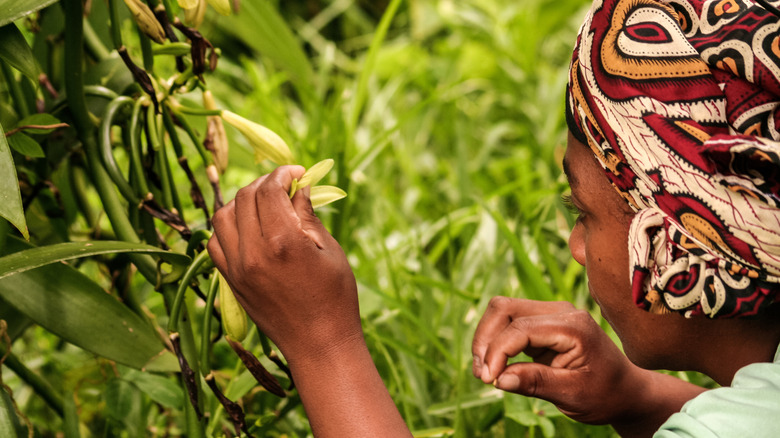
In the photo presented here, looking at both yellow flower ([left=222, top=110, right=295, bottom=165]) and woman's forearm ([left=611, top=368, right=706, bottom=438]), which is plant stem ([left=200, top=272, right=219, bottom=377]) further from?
woman's forearm ([left=611, top=368, right=706, bottom=438])

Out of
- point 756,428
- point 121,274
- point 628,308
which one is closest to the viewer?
point 756,428

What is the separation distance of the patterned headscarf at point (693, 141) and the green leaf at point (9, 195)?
1.52 ft

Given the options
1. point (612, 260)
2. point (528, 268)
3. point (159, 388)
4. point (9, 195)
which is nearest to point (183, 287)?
point (9, 195)

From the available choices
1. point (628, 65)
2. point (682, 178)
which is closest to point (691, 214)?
point (682, 178)

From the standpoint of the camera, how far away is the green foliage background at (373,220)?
2.57ft

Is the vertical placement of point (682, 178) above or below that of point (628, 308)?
above

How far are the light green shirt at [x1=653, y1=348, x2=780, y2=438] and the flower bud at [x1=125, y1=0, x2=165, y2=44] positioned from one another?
0.53m

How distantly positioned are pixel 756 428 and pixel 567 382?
227 mm

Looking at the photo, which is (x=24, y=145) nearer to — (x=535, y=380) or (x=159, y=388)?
(x=159, y=388)

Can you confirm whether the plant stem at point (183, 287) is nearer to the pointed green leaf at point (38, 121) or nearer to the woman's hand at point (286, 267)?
the woman's hand at point (286, 267)

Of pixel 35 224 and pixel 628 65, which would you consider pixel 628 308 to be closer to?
pixel 628 65

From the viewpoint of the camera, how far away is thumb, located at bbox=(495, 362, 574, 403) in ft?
2.23

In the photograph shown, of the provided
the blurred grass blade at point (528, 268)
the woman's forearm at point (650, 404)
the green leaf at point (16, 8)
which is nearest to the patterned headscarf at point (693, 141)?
the woman's forearm at point (650, 404)

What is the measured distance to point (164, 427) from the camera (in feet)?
3.25
